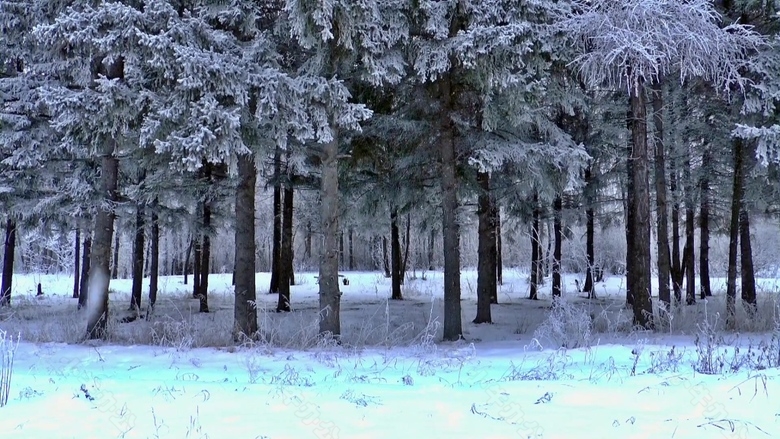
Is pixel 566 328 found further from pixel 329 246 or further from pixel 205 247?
pixel 205 247

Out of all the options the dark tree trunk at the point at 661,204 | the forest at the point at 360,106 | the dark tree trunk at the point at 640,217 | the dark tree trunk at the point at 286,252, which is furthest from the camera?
the dark tree trunk at the point at 286,252

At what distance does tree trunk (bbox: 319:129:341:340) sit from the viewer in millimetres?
9602

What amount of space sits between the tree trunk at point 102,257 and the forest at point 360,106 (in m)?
0.04

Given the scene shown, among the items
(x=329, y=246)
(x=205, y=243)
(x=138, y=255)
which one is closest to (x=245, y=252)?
(x=329, y=246)

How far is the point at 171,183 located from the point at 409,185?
17.5 ft

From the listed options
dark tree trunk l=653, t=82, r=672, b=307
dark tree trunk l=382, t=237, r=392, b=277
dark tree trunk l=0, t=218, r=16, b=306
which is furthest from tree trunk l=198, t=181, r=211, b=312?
dark tree trunk l=382, t=237, r=392, b=277

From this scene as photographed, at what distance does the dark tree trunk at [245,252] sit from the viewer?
10.2 m

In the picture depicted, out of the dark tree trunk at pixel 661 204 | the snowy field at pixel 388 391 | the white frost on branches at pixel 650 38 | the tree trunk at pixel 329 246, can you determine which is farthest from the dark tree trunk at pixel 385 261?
the snowy field at pixel 388 391

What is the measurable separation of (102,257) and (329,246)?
448 centimetres

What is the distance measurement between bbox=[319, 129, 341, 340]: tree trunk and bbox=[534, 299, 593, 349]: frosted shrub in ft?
11.2

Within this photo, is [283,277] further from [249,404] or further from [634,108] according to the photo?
[249,404]

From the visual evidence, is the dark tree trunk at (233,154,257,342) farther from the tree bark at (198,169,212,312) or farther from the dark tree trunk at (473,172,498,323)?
the dark tree trunk at (473,172,498,323)

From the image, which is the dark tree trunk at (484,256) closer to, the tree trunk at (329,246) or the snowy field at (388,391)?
the snowy field at (388,391)

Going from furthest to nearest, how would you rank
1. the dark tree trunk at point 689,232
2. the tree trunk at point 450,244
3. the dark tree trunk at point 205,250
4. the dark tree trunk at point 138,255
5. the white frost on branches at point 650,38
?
the dark tree trunk at point 689,232 < the dark tree trunk at point 205,250 < the dark tree trunk at point 138,255 < the tree trunk at point 450,244 < the white frost on branches at point 650,38
